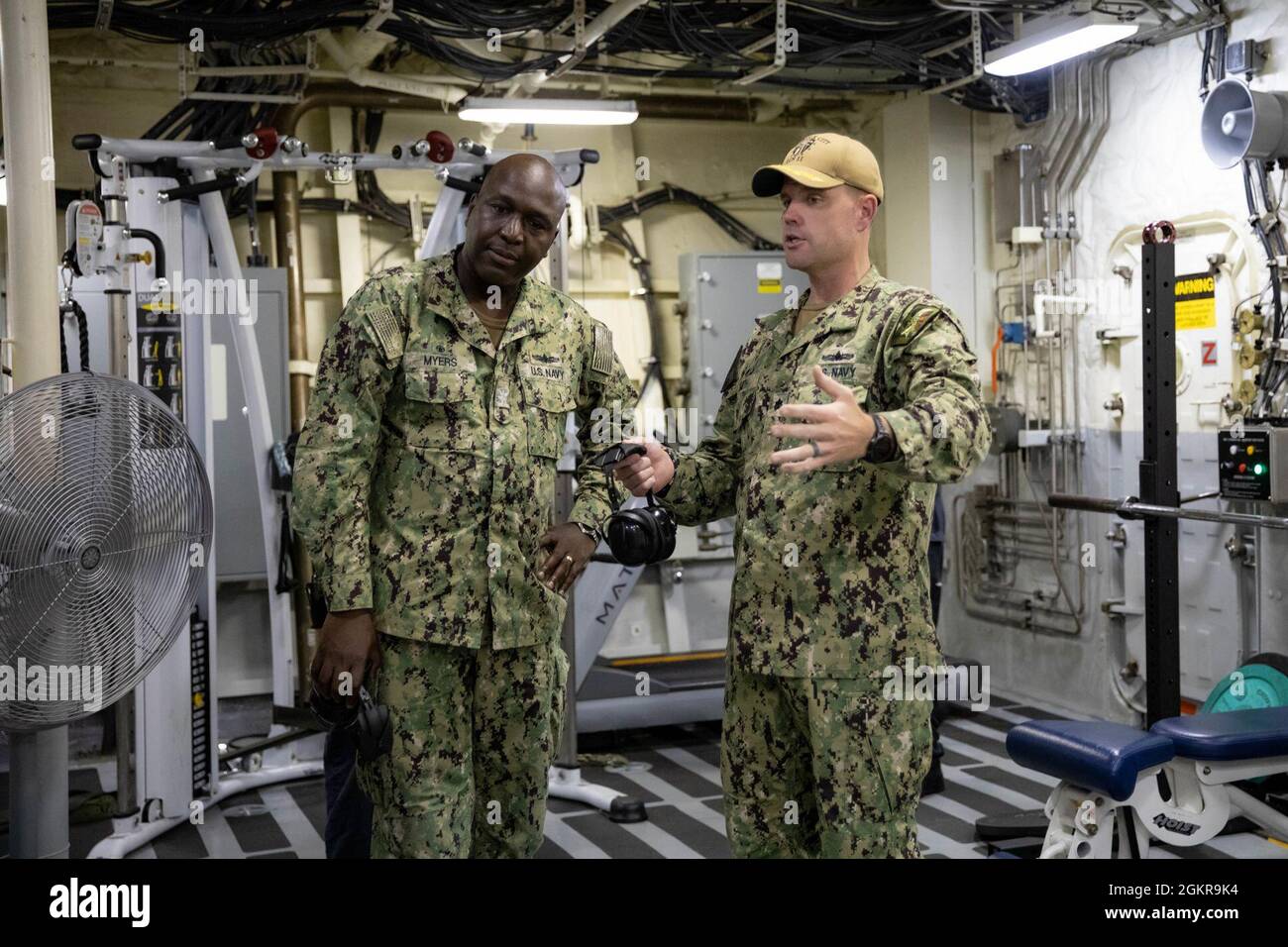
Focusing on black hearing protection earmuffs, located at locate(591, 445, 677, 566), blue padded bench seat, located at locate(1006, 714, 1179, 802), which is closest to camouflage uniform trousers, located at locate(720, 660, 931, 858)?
black hearing protection earmuffs, located at locate(591, 445, 677, 566)

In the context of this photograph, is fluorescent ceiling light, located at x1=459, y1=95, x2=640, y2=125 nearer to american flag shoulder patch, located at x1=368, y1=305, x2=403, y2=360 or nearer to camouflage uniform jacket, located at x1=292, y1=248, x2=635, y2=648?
camouflage uniform jacket, located at x1=292, y1=248, x2=635, y2=648

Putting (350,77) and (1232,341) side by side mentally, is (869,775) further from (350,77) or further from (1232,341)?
A: (350,77)

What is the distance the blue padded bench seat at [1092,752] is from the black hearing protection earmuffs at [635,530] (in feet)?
4.69

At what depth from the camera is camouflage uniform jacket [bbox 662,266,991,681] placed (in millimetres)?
2191

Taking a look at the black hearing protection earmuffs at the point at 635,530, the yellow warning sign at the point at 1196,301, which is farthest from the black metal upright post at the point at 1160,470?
the black hearing protection earmuffs at the point at 635,530

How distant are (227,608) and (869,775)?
4.63 m

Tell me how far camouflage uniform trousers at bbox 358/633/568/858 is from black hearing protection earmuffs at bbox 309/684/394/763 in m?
0.04

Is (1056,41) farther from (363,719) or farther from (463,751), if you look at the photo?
(363,719)

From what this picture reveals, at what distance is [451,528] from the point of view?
8.12 feet

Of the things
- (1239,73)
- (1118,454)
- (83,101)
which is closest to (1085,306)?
(1118,454)

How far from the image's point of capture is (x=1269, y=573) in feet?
15.3

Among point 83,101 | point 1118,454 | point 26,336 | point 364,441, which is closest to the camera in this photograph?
point 364,441

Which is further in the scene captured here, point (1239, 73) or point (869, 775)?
point (1239, 73)

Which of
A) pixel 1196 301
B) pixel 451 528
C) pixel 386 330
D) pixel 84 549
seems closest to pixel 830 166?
pixel 386 330
